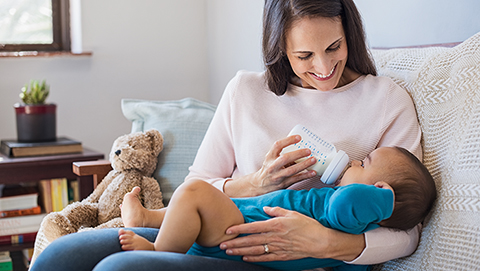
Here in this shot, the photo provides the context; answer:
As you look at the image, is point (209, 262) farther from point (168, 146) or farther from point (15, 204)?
point (15, 204)

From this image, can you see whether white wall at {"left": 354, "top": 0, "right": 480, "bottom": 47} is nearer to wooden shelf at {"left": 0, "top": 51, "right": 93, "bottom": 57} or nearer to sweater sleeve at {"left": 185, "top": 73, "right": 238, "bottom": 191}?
sweater sleeve at {"left": 185, "top": 73, "right": 238, "bottom": 191}

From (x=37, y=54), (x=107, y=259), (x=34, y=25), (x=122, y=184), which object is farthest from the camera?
(x=34, y=25)

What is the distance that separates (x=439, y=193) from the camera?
3.42ft

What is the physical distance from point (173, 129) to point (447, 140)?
3.19 ft

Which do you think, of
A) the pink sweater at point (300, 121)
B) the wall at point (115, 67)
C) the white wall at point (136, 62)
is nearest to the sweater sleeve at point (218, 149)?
the pink sweater at point (300, 121)

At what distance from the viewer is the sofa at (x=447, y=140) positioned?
0.93 metres

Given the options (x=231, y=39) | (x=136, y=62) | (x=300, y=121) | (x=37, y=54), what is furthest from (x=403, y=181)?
(x=37, y=54)

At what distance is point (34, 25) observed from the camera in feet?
8.50

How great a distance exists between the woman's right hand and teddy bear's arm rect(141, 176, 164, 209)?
39 cm

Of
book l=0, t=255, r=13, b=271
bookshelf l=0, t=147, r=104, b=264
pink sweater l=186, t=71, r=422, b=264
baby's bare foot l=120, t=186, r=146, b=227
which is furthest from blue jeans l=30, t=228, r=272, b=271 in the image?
book l=0, t=255, r=13, b=271

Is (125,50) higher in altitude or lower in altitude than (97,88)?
higher

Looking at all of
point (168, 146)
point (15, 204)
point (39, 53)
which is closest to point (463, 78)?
point (168, 146)

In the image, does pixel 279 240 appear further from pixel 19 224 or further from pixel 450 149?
pixel 19 224

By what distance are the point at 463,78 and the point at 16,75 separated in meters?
2.15
